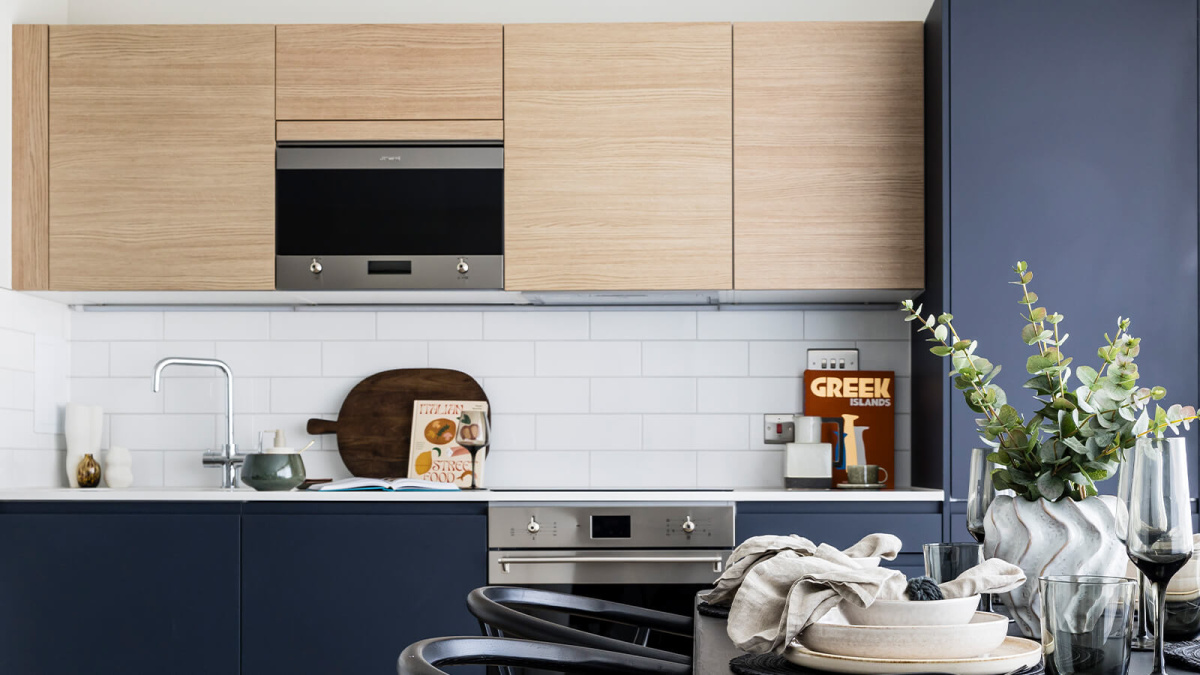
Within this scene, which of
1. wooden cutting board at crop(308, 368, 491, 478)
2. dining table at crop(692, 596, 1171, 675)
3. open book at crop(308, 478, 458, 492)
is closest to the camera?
dining table at crop(692, 596, 1171, 675)

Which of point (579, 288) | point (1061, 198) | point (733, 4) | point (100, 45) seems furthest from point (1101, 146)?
point (100, 45)

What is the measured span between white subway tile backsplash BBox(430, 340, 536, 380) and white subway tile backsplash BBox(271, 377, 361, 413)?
0.33 meters

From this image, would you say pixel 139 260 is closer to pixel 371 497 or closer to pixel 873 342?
pixel 371 497

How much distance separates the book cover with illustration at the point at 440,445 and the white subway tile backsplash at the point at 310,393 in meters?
0.27

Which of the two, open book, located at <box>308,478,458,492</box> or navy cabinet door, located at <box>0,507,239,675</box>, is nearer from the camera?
navy cabinet door, located at <box>0,507,239,675</box>

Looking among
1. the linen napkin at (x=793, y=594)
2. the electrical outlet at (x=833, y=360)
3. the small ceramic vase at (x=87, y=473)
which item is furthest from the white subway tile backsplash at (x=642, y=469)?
the linen napkin at (x=793, y=594)

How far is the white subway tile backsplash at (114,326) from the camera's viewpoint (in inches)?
148

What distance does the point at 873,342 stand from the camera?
3.70m

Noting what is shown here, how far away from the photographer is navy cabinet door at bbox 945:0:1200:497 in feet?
10.4

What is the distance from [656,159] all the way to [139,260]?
1581 millimetres

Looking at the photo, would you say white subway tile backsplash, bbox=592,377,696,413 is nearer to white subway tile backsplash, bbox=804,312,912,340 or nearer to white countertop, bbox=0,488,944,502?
white subway tile backsplash, bbox=804,312,912,340

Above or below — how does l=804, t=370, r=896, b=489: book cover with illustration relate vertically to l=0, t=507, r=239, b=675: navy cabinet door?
above

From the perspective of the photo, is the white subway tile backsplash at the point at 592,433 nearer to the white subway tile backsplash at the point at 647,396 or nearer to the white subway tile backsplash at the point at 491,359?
the white subway tile backsplash at the point at 647,396

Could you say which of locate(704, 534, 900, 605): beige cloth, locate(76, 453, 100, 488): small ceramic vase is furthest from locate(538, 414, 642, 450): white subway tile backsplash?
locate(704, 534, 900, 605): beige cloth
